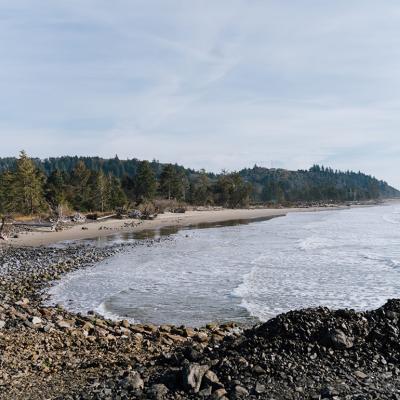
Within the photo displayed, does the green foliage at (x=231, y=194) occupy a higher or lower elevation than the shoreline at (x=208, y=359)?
higher

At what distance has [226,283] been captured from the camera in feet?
60.4

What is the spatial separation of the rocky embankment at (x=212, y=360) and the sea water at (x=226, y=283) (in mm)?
3355

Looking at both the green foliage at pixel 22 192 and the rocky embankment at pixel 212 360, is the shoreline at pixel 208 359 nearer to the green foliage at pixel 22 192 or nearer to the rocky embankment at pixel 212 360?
the rocky embankment at pixel 212 360

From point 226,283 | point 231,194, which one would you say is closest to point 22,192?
point 226,283

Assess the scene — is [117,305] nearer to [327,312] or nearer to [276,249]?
[327,312]

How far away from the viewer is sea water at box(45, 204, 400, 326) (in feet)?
46.5

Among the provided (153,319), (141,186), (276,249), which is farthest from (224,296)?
(141,186)

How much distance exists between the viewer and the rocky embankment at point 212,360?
6320 mm

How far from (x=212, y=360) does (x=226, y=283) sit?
37.6 ft

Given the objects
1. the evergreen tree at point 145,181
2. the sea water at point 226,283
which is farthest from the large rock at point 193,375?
the evergreen tree at point 145,181

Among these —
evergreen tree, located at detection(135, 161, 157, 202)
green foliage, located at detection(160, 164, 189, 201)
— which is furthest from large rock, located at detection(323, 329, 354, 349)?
green foliage, located at detection(160, 164, 189, 201)

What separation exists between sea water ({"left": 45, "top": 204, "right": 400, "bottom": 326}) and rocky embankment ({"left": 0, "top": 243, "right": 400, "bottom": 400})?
11.0 feet

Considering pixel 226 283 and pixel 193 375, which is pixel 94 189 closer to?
pixel 226 283

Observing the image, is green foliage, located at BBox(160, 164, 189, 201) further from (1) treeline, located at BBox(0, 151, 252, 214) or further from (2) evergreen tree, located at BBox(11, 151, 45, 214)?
(2) evergreen tree, located at BBox(11, 151, 45, 214)
